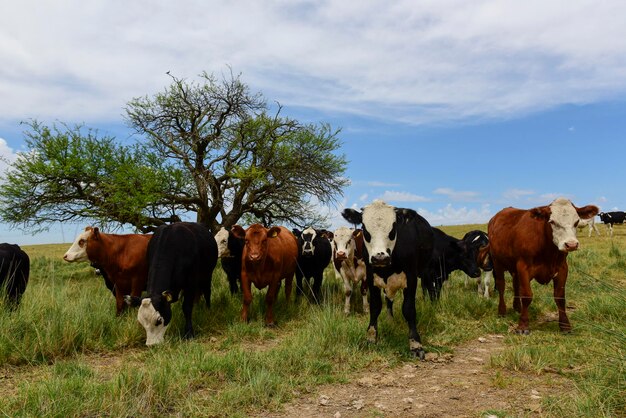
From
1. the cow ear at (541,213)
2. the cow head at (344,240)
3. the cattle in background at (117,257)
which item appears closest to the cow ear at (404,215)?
the cow ear at (541,213)

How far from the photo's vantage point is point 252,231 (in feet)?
29.5

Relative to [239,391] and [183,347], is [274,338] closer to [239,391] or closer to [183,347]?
[183,347]

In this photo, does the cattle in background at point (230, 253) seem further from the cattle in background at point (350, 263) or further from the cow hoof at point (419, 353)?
the cow hoof at point (419, 353)

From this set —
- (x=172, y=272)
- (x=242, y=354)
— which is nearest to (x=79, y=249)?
(x=172, y=272)

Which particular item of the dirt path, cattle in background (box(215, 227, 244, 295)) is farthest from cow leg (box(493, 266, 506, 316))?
cattle in background (box(215, 227, 244, 295))

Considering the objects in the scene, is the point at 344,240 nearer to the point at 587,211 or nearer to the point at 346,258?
the point at 346,258

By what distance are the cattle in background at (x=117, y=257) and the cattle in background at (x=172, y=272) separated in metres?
0.88

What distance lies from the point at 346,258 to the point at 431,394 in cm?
404

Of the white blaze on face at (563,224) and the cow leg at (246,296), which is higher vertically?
the white blaze on face at (563,224)

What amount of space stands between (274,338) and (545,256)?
4866 millimetres

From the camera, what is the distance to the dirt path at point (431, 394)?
14.3 feet

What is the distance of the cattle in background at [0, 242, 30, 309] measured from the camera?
858 cm

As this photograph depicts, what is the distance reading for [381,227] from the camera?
6.37 meters

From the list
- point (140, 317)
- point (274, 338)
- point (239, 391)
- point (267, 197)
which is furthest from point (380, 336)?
point (267, 197)
